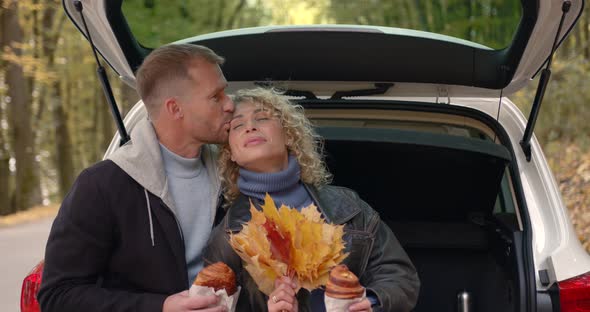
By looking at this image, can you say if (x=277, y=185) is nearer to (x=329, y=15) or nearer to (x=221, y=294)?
(x=221, y=294)

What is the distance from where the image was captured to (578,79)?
1264cm

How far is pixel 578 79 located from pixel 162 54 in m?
10.9

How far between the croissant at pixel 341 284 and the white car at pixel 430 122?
2.39 ft

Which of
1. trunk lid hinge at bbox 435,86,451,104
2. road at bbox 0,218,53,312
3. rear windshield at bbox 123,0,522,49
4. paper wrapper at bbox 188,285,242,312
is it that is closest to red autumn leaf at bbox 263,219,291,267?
paper wrapper at bbox 188,285,242,312

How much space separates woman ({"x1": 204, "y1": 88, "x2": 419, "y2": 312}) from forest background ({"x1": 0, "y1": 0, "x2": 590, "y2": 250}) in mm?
1845

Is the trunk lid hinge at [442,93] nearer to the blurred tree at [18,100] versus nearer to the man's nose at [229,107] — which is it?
the man's nose at [229,107]

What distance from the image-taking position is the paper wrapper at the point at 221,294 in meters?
2.35

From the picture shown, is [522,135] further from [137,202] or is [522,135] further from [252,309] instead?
[137,202]

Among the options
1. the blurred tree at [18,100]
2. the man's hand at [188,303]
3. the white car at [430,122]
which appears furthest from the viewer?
the blurred tree at [18,100]

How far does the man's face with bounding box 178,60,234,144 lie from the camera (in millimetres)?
2711

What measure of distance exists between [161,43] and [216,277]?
3.99 metres

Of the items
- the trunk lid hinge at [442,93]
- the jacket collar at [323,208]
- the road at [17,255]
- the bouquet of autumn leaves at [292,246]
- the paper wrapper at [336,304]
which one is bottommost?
the road at [17,255]

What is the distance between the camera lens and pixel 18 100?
1791cm

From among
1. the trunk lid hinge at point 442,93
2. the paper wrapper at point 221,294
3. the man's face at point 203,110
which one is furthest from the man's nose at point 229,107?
the trunk lid hinge at point 442,93
